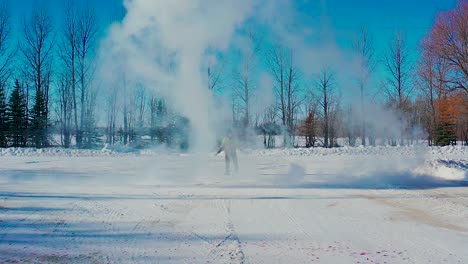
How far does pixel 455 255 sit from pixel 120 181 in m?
10.1

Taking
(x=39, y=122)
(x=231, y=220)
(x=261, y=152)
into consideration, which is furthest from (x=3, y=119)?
(x=231, y=220)

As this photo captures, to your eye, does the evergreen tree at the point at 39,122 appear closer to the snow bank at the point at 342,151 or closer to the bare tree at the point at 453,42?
the snow bank at the point at 342,151

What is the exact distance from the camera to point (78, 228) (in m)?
6.12

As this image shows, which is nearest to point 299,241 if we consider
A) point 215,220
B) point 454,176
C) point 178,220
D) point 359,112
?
point 215,220

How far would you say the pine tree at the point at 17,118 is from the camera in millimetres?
38544

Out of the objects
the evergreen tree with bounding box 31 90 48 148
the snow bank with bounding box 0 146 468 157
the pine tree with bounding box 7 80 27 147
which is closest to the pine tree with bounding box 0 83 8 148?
the pine tree with bounding box 7 80 27 147

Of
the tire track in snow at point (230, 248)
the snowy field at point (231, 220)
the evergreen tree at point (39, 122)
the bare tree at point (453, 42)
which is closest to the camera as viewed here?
the tire track in snow at point (230, 248)

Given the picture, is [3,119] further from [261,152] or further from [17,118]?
[261,152]

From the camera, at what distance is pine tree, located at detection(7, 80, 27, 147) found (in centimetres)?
3854

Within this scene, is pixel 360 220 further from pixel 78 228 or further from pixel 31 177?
pixel 31 177

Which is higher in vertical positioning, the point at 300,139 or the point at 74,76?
the point at 74,76

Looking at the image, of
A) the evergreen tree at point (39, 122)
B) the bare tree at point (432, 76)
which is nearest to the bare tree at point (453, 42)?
the bare tree at point (432, 76)

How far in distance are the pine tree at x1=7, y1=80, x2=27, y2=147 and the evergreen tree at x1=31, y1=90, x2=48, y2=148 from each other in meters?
1.03

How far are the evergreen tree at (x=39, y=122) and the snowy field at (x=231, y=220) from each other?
29.0m
